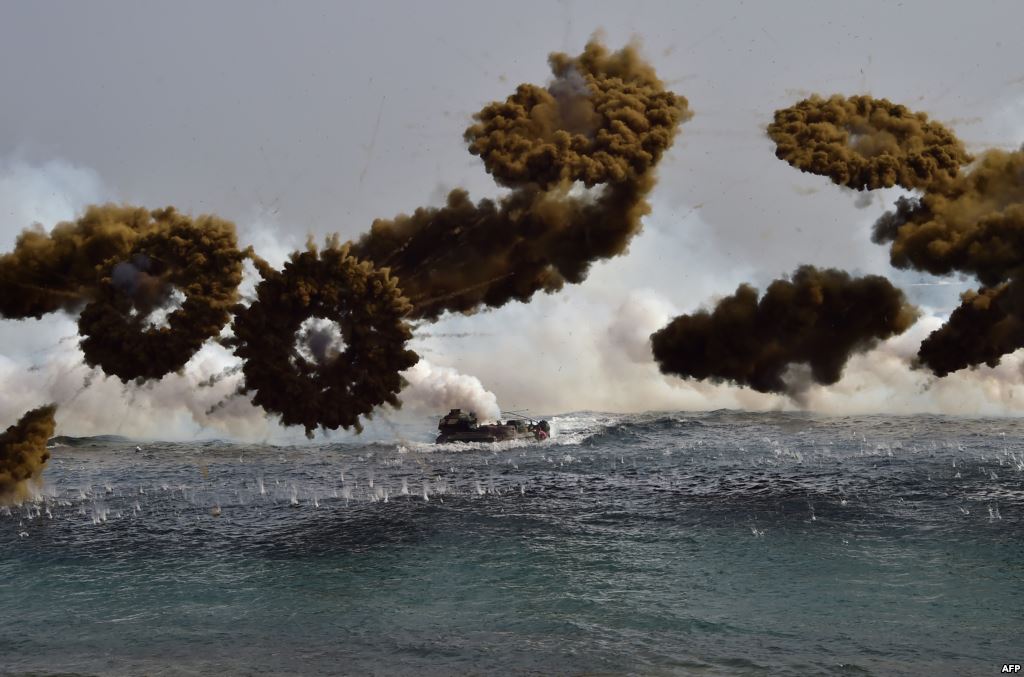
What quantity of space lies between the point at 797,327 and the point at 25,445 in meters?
42.0

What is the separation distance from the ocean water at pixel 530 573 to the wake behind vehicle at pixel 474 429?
75.8 ft

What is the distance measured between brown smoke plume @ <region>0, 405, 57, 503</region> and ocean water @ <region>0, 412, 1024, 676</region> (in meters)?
4.37

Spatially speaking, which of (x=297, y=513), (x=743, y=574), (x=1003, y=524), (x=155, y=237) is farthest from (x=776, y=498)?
(x=155, y=237)

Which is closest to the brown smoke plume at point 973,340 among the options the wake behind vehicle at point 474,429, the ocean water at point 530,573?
the ocean water at point 530,573

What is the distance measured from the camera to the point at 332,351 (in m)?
43.4

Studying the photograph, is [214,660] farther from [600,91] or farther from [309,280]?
[600,91]

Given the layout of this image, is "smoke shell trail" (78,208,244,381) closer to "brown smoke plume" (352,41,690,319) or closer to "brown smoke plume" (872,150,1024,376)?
"brown smoke plume" (352,41,690,319)

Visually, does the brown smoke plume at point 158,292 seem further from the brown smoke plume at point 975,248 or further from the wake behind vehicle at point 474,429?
the wake behind vehicle at point 474,429

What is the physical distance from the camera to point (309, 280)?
4212 centimetres

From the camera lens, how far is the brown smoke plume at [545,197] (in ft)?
142

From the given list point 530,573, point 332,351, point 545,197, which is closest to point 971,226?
point 545,197

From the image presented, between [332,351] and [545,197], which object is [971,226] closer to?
[545,197]

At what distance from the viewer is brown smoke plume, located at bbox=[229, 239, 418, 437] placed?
137 ft

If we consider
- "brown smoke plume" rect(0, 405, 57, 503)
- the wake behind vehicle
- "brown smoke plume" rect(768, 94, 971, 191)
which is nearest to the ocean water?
"brown smoke plume" rect(0, 405, 57, 503)
